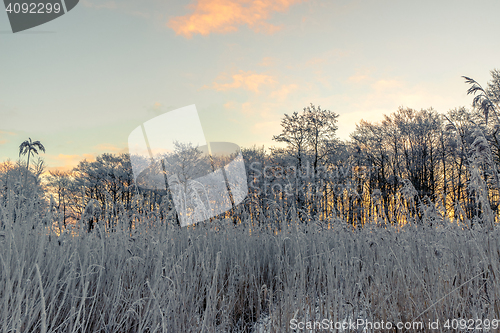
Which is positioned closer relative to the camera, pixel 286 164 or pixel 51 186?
pixel 286 164

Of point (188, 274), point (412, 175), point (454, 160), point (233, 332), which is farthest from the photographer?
point (412, 175)

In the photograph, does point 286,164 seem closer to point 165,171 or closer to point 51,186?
point 165,171

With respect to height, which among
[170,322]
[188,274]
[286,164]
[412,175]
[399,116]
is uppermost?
[399,116]

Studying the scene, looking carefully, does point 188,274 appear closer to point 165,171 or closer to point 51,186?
point 165,171

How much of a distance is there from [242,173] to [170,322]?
2291cm

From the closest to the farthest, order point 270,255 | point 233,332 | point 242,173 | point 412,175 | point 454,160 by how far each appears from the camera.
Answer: point 233,332
point 270,255
point 454,160
point 412,175
point 242,173

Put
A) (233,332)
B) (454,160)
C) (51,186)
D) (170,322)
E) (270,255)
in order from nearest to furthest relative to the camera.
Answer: (170,322) → (233,332) → (270,255) → (454,160) → (51,186)

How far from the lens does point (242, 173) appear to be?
993 inches

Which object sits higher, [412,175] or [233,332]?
[412,175]

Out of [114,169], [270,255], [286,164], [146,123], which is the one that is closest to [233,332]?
[270,255]

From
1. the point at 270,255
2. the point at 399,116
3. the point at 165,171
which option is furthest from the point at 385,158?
the point at 270,255

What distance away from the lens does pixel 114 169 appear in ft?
84.2

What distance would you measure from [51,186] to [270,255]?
30.6 meters

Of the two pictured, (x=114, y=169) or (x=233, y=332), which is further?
(x=114, y=169)
